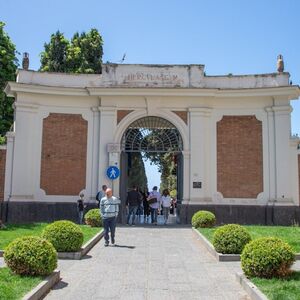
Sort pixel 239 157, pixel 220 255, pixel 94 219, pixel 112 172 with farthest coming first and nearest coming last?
pixel 239 157
pixel 112 172
pixel 94 219
pixel 220 255

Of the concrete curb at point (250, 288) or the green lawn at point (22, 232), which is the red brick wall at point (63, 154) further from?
the concrete curb at point (250, 288)

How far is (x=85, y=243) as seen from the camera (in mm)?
13156

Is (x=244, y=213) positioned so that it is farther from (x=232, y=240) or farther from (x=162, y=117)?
(x=232, y=240)

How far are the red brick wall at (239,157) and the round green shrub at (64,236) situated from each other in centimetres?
1072

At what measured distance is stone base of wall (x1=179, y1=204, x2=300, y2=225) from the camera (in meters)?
20.4

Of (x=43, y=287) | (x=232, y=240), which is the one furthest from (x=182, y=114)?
(x=43, y=287)

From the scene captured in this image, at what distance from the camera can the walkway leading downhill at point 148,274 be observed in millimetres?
8070

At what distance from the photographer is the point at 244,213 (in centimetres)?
2078

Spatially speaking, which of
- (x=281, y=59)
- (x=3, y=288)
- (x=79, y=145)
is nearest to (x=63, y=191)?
(x=79, y=145)

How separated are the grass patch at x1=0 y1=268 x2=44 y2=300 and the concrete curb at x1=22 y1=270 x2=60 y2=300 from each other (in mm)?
85

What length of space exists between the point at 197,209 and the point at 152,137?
392cm

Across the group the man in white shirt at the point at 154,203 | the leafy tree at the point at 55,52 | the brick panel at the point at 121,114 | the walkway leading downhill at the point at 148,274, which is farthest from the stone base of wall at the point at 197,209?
the leafy tree at the point at 55,52

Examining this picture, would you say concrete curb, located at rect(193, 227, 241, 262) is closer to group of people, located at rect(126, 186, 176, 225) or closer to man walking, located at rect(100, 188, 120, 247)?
man walking, located at rect(100, 188, 120, 247)

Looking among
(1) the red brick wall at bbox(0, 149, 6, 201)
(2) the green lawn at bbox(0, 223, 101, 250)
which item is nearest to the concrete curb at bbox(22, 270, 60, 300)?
(2) the green lawn at bbox(0, 223, 101, 250)
